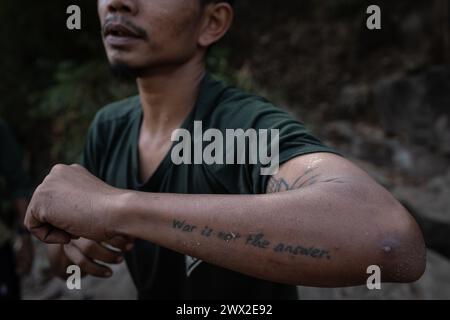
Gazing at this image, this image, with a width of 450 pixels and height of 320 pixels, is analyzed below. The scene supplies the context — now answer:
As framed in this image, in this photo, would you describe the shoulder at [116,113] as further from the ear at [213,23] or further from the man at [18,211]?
the man at [18,211]

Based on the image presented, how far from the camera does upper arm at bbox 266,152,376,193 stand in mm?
1270

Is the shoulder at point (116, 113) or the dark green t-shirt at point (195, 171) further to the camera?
the shoulder at point (116, 113)

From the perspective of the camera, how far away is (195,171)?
5.72 ft

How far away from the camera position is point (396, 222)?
3.93 feet

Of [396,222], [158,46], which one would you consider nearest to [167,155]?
[158,46]

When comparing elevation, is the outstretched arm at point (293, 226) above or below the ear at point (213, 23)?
below

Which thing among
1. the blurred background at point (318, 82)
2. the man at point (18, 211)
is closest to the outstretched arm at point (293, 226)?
the blurred background at point (318, 82)

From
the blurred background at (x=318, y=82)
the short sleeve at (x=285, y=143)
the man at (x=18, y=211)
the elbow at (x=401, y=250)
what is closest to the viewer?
the elbow at (x=401, y=250)

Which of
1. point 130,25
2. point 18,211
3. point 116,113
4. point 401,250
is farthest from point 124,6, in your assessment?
point 18,211

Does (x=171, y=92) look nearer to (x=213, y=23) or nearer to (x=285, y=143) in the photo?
(x=213, y=23)

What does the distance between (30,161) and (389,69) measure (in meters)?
5.08

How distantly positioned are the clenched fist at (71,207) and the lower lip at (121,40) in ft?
1.69

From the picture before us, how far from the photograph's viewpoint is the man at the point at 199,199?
1.20 metres

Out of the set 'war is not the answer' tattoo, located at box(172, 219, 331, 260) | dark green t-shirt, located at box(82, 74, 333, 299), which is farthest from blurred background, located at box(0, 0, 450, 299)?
'war is not the answer' tattoo, located at box(172, 219, 331, 260)
